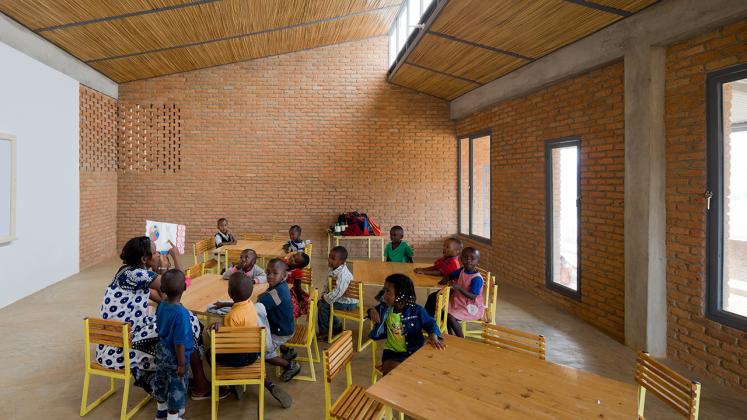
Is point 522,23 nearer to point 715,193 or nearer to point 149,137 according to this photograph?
point 715,193

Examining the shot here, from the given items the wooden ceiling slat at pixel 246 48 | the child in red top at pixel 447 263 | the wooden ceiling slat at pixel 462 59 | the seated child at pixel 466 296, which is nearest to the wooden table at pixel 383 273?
the child in red top at pixel 447 263

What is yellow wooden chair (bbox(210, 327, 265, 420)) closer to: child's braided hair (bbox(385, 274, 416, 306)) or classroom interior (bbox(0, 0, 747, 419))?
classroom interior (bbox(0, 0, 747, 419))

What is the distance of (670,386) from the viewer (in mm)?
2285

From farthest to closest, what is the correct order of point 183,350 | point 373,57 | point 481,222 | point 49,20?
point 373,57 < point 481,222 < point 49,20 < point 183,350

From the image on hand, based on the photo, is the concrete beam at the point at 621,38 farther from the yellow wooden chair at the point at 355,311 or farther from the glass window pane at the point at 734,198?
the yellow wooden chair at the point at 355,311

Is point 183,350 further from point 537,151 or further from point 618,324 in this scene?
point 537,151

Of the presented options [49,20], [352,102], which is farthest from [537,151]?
[49,20]

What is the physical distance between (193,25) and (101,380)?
580 centimetres

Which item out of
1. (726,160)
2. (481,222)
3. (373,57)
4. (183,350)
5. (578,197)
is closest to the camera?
(183,350)

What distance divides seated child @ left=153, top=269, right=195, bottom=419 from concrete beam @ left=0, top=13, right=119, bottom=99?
5.40 metres

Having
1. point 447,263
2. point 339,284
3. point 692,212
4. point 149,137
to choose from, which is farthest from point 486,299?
point 149,137

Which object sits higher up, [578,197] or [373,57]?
[373,57]

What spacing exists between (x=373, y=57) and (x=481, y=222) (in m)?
4.40

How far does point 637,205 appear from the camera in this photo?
4.66 meters
